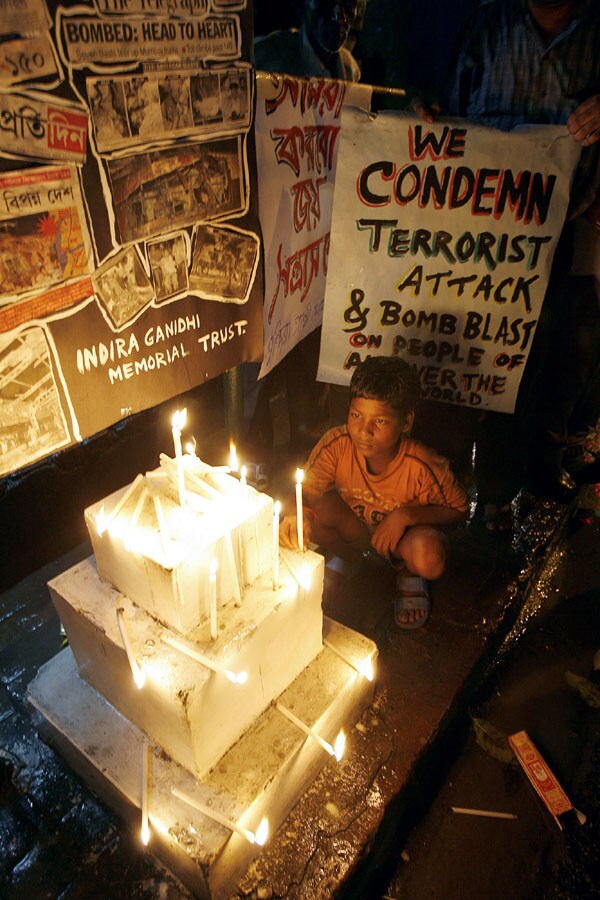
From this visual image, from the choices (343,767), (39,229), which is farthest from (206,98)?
(343,767)

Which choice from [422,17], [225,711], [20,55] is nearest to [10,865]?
[225,711]

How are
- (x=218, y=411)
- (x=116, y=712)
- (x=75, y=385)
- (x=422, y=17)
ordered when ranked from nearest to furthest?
(x=75, y=385)
(x=116, y=712)
(x=218, y=411)
(x=422, y=17)

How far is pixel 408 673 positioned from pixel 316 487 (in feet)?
4.45

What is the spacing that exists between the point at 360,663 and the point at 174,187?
8.75ft

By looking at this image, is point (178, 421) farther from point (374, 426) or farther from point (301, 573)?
point (374, 426)

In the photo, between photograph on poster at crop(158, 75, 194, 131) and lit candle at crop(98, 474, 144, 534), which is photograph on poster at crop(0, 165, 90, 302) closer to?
photograph on poster at crop(158, 75, 194, 131)

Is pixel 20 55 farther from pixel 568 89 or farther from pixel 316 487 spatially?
pixel 568 89

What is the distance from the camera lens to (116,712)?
2.77 meters

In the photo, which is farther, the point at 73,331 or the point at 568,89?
the point at 568,89

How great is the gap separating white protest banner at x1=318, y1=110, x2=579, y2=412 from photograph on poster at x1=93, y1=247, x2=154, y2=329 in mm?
1606

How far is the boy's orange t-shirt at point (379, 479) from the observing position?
3541mm

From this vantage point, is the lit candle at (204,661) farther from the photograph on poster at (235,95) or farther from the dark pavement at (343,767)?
the photograph on poster at (235,95)

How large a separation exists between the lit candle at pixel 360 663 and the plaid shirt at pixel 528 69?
3.16 meters

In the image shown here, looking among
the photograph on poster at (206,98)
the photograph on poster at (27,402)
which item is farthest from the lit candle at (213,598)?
the photograph on poster at (206,98)
